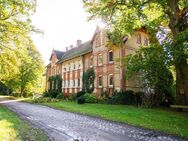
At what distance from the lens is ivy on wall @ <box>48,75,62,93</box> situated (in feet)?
154

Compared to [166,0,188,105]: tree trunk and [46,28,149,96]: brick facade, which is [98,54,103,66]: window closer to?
[46,28,149,96]: brick facade

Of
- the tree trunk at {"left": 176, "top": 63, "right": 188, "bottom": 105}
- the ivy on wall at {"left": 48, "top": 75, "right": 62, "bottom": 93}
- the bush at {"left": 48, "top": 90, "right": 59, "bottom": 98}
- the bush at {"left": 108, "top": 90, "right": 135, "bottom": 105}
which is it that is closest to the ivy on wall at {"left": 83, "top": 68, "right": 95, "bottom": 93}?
the bush at {"left": 108, "top": 90, "right": 135, "bottom": 105}

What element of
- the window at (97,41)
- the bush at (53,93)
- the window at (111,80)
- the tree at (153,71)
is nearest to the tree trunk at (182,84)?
the tree at (153,71)

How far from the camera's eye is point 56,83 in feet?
160

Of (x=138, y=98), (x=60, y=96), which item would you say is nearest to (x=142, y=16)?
(x=138, y=98)

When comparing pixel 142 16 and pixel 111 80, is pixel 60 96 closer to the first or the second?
pixel 111 80

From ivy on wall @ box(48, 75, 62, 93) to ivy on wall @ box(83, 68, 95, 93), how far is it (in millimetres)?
11974

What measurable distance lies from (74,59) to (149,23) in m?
22.4

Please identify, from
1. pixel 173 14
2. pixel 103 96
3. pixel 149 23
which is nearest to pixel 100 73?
pixel 103 96

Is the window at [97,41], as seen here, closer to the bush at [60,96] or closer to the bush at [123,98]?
the bush at [123,98]

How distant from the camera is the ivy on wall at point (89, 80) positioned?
34.5 meters

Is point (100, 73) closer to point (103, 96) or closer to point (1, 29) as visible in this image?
point (103, 96)

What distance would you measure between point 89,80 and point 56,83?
15515 millimetres

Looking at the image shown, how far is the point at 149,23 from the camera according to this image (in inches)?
883
